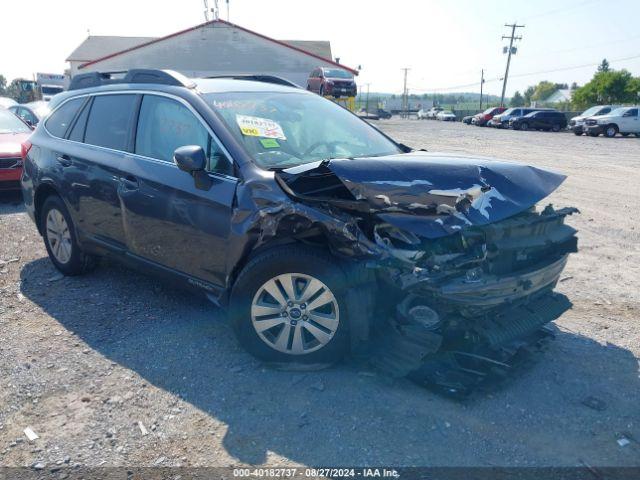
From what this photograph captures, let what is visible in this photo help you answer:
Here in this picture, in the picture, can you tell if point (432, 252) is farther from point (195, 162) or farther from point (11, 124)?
point (11, 124)

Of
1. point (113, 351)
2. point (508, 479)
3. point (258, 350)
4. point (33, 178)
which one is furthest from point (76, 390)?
point (33, 178)

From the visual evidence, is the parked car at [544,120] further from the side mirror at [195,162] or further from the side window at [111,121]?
the side mirror at [195,162]

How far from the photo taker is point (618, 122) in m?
30.4

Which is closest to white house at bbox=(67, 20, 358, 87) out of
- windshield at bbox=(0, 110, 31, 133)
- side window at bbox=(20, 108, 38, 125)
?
side window at bbox=(20, 108, 38, 125)

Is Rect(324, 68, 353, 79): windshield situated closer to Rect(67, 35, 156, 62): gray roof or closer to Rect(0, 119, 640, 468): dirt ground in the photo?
Rect(67, 35, 156, 62): gray roof

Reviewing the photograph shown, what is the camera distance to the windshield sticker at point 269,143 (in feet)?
12.8

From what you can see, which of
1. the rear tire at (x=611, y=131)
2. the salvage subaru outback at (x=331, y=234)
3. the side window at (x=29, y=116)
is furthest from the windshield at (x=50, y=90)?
the salvage subaru outback at (x=331, y=234)

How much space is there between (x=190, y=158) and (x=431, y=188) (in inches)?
62.5

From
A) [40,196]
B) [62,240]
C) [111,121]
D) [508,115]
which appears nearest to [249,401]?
[111,121]

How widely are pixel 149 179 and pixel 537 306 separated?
296 cm

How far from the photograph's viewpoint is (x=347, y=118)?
4902mm

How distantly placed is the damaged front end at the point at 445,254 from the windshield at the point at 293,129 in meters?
0.38

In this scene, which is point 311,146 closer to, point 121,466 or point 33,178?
point 121,466

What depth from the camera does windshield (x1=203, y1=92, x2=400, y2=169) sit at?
3889mm
